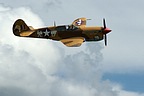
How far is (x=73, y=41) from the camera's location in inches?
4779

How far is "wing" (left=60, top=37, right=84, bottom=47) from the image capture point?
Result: 388 ft

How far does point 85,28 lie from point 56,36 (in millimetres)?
6733

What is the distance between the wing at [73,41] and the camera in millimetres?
118363

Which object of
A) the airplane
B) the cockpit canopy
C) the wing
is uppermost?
the cockpit canopy

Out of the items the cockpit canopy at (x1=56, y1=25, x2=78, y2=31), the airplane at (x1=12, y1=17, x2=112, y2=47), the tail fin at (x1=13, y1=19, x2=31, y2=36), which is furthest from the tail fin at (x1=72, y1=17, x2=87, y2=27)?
the tail fin at (x1=13, y1=19, x2=31, y2=36)

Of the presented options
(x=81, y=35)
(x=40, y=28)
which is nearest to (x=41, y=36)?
(x=40, y=28)

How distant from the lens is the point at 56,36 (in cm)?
12638

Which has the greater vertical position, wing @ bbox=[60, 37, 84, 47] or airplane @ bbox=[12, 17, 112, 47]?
airplane @ bbox=[12, 17, 112, 47]

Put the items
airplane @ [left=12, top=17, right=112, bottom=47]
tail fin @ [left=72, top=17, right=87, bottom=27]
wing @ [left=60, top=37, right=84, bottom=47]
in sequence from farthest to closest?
1. tail fin @ [left=72, top=17, right=87, bottom=27]
2. airplane @ [left=12, top=17, right=112, bottom=47]
3. wing @ [left=60, top=37, right=84, bottom=47]

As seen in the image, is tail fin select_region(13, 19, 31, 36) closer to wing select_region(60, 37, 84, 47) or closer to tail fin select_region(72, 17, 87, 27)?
wing select_region(60, 37, 84, 47)

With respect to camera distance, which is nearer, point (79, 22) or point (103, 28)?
point (103, 28)

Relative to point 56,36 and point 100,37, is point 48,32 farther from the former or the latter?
point 100,37

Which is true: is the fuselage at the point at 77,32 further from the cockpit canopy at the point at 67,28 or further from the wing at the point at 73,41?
the wing at the point at 73,41

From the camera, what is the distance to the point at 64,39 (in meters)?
125
